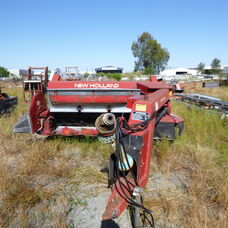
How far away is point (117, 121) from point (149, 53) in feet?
176

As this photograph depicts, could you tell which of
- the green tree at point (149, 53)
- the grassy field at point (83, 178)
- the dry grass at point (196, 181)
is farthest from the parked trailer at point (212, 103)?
the green tree at point (149, 53)

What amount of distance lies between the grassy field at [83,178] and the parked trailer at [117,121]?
282 millimetres

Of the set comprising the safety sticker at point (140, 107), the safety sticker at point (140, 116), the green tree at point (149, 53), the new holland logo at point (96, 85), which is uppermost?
the green tree at point (149, 53)

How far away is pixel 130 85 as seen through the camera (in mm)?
3602

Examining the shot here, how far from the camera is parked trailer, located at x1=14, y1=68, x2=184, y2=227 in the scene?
4.92ft

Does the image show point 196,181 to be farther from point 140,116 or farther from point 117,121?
point 117,121

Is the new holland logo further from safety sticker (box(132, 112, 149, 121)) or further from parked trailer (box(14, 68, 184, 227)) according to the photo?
safety sticker (box(132, 112, 149, 121))

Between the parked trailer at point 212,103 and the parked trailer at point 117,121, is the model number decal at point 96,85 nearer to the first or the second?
the parked trailer at point 117,121

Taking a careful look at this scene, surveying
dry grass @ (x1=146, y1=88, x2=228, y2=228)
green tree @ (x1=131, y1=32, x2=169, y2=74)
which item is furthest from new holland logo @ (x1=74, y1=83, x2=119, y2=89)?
green tree @ (x1=131, y1=32, x2=169, y2=74)

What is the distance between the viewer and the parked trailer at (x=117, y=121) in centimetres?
150

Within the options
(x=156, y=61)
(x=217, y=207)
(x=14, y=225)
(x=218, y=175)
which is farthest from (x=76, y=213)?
(x=156, y=61)

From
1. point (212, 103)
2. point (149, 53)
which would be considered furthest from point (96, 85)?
point (149, 53)

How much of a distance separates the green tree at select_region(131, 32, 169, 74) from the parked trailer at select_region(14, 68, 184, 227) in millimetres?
48679

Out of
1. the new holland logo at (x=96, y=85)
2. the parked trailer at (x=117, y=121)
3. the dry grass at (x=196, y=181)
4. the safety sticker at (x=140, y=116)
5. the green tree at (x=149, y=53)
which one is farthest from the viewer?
the green tree at (x=149, y=53)
